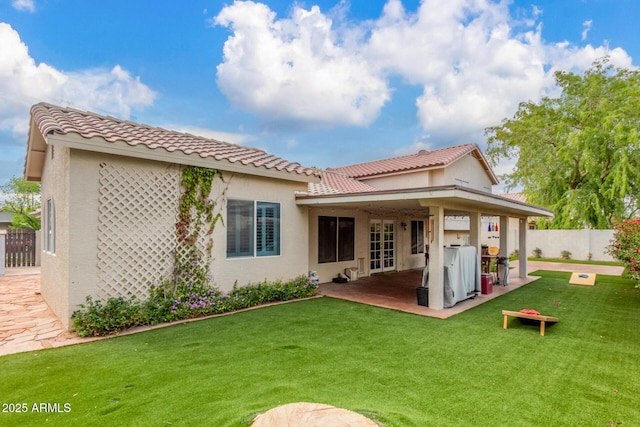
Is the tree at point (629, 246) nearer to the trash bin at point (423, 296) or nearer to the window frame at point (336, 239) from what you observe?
the trash bin at point (423, 296)

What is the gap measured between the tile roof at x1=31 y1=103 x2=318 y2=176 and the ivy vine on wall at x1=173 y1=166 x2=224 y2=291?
58cm

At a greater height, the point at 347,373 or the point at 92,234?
the point at 92,234

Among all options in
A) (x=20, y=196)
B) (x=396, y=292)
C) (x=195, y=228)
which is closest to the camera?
(x=195, y=228)

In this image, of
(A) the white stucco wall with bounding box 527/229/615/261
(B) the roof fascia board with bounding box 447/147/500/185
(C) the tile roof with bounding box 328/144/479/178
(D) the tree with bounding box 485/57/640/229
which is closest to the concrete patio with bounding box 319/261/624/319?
(C) the tile roof with bounding box 328/144/479/178

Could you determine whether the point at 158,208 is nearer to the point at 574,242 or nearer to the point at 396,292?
the point at 396,292

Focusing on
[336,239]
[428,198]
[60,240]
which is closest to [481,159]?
[336,239]

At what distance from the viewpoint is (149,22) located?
1187cm

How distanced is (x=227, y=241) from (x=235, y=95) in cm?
969

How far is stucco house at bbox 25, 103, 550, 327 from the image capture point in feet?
19.3

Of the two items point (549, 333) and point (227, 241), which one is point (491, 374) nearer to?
point (549, 333)

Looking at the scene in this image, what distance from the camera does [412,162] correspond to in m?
15.4

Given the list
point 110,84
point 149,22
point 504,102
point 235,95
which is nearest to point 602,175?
point 504,102

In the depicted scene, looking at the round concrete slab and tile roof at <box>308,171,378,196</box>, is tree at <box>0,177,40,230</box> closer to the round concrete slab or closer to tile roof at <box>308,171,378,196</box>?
tile roof at <box>308,171,378,196</box>

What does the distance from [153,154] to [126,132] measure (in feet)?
4.22
